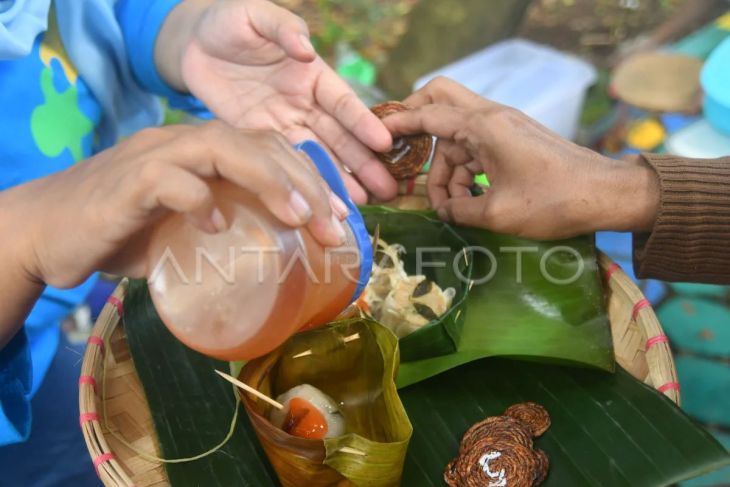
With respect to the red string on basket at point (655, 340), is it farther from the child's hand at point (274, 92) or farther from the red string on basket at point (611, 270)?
the child's hand at point (274, 92)

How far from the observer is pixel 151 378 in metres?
0.91

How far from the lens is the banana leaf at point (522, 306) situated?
89 centimetres

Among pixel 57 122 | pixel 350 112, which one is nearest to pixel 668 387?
pixel 350 112

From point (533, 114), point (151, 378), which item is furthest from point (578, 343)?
point (533, 114)

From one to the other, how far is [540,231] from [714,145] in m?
0.90

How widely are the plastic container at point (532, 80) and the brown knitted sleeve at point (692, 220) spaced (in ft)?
2.93

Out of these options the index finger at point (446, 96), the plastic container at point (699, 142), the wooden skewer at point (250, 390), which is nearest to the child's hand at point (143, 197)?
the wooden skewer at point (250, 390)

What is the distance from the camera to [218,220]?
589mm

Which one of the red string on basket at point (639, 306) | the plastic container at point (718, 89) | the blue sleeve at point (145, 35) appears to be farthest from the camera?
the plastic container at point (718, 89)

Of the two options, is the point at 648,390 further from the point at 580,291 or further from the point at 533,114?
the point at 533,114

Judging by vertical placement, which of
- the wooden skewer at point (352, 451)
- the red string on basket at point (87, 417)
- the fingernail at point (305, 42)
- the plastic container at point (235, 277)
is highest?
the fingernail at point (305, 42)

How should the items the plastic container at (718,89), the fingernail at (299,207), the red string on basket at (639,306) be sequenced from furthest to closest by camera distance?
the plastic container at (718,89) → the red string on basket at (639,306) → the fingernail at (299,207)

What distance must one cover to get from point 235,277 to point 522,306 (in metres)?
0.49

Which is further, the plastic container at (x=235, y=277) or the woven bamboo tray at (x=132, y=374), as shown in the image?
the woven bamboo tray at (x=132, y=374)
